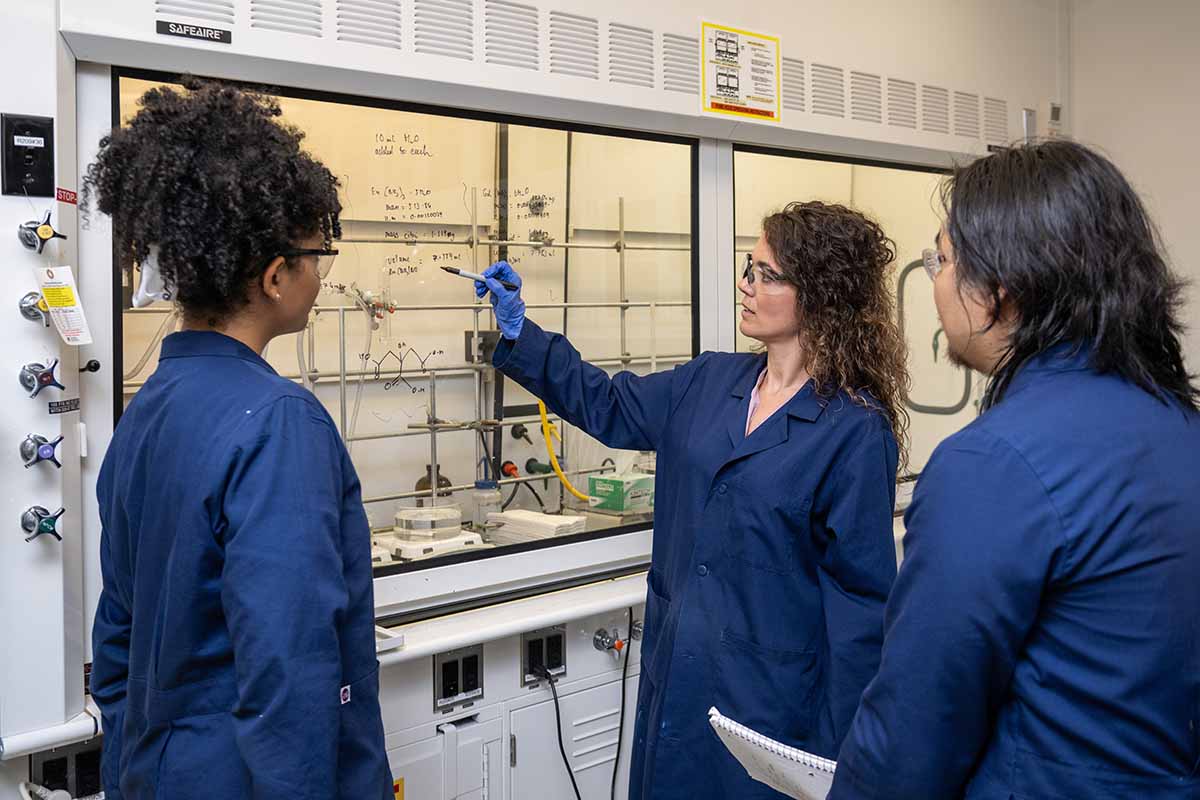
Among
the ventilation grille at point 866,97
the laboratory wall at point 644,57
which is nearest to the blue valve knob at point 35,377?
the laboratory wall at point 644,57

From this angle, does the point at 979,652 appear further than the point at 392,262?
No

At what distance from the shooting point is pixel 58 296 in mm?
1510

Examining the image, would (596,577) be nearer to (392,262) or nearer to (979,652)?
(392,262)

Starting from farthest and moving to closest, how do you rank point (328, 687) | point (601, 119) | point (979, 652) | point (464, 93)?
point (601, 119) → point (464, 93) → point (328, 687) → point (979, 652)

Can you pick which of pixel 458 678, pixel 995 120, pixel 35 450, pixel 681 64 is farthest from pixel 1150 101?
pixel 35 450

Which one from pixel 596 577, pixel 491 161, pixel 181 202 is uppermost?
pixel 491 161

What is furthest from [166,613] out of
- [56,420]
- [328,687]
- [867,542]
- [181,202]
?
[867,542]

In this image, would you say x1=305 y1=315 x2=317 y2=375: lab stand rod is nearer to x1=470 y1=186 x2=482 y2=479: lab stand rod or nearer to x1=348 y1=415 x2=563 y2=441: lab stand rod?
x1=348 y1=415 x2=563 y2=441: lab stand rod

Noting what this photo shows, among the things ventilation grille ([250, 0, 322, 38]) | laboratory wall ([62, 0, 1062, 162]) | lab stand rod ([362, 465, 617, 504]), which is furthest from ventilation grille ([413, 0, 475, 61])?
lab stand rod ([362, 465, 617, 504])

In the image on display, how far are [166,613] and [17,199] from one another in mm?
828

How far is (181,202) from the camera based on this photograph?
42.9 inches

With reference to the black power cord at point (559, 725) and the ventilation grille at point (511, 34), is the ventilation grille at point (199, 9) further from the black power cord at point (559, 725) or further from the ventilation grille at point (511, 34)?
the black power cord at point (559, 725)

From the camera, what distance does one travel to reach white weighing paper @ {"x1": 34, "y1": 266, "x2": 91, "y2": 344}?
151cm

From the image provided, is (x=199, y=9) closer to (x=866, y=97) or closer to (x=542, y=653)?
(x=542, y=653)
